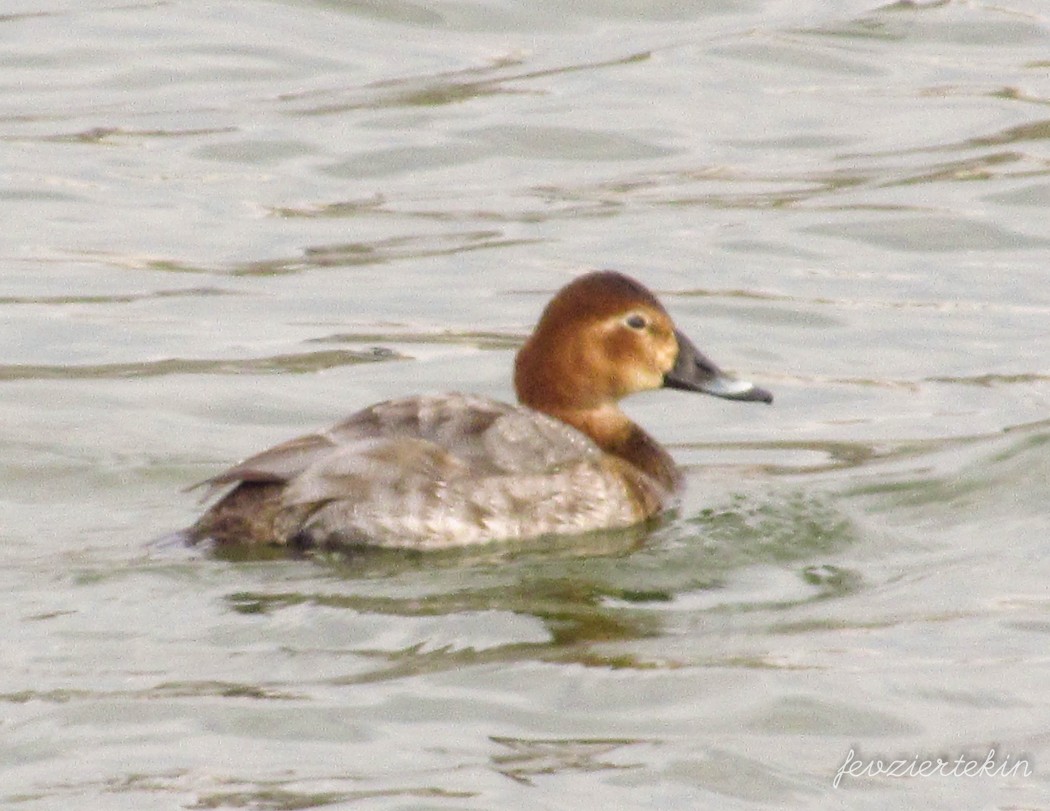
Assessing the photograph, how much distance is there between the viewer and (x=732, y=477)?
875cm

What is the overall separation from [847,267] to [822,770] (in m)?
6.06

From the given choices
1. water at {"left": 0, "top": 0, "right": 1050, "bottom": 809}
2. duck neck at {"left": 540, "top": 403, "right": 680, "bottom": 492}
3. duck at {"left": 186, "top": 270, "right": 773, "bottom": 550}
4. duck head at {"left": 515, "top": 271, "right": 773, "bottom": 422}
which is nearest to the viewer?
water at {"left": 0, "top": 0, "right": 1050, "bottom": 809}

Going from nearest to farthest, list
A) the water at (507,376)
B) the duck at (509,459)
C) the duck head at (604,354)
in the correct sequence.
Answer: the water at (507,376), the duck at (509,459), the duck head at (604,354)

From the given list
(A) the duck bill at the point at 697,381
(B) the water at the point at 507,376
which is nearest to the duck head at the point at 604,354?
(A) the duck bill at the point at 697,381

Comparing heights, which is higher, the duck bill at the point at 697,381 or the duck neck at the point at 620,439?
the duck bill at the point at 697,381

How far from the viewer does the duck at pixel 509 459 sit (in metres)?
7.31

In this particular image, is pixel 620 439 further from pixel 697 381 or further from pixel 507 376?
pixel 507 376

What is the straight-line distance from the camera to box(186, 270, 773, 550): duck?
7.31 metres

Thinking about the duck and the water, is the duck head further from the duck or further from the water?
the water

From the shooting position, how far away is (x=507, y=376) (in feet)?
33.4

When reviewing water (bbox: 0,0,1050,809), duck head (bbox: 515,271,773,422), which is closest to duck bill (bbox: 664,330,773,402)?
duck head (bbox: 515,271,773,422)

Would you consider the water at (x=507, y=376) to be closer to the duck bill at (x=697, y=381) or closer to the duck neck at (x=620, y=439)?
the duck neck at (x=620, y=439)

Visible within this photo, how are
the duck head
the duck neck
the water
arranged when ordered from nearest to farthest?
the water, the duck head, the duck neck

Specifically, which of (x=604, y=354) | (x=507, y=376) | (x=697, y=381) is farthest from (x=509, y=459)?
(x=507, y=376)
